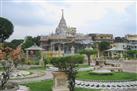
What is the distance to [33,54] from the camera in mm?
47969

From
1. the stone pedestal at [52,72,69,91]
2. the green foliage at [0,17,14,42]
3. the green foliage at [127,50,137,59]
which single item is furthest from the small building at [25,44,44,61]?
the stone pedestal at [52,72,69,91]

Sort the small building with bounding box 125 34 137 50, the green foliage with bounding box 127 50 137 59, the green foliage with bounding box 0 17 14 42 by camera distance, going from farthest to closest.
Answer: the small building with bounding box 125 34 137 50 → the green foliage with bounding box 127 50 137 59 → the green foliage with bounding box 0 17 14 42

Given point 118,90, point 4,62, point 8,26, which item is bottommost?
point 118,90

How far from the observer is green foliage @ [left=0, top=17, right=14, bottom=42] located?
49344mm

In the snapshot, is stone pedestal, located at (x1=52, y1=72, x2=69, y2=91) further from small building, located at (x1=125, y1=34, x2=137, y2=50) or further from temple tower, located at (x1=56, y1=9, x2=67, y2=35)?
small building, located at (x1=125, y1=34, x2=137, y2=50)

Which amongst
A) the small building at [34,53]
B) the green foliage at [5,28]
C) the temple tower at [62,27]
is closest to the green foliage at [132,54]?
the small building at [34,53]

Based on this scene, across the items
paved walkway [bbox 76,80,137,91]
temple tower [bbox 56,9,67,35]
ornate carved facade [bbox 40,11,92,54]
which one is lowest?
paved walkway [bbox 76,80,137,91]

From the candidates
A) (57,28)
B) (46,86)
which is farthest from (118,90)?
(57,28)

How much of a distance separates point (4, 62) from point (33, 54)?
31.2m

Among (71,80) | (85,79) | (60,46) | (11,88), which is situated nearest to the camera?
(71,80)

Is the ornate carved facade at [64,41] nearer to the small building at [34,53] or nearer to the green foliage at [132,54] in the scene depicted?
the green foliage at [132,54]

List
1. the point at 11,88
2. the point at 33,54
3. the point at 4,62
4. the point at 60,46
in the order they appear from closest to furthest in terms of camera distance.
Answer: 1. the point at 11,88
2. the point at 4,62
3. the point at 33,54
4. the point at 60,46

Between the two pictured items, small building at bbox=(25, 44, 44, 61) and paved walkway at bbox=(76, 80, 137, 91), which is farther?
small building at bbox=(25, 44, 44, 61)

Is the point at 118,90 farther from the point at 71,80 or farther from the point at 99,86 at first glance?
the point at 71,80
